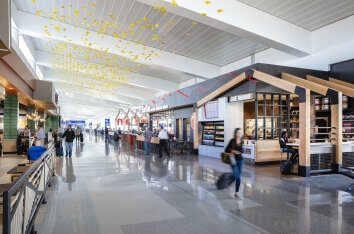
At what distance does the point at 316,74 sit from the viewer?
9.89 m

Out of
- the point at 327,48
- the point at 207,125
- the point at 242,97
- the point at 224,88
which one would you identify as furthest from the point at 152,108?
the point at 327,48

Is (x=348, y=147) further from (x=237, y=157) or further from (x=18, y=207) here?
(x=18, y=207)

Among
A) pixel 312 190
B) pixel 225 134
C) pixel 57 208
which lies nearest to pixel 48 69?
pixel 225 134

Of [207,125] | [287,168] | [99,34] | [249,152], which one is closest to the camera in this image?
[287,168]

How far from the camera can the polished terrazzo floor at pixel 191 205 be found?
11.9 ft

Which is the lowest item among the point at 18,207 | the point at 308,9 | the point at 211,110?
the point at 18,207

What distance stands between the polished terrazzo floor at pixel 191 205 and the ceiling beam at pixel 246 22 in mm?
4375

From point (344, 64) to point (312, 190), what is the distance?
229 inches

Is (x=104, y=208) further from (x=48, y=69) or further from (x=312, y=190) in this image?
(x=48, y=69)

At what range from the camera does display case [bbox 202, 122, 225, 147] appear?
11.5 metres

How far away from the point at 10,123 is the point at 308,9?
1353 centimetres

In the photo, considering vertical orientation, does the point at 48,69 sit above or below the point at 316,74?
above

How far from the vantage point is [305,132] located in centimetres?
705

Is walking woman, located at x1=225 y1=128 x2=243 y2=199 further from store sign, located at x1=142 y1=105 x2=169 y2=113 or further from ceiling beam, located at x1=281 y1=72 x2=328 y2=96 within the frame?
store sign, located at x1=142 y1=105 x2=169 y2=113
